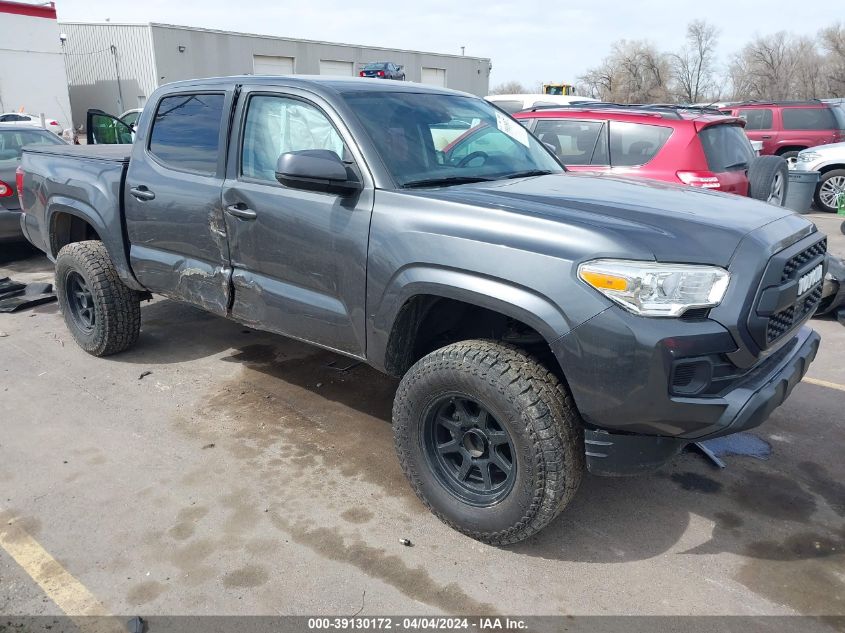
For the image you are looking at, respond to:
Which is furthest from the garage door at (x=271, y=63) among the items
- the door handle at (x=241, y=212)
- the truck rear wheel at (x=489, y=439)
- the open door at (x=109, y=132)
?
the truck rear wheel at (x=489, y=439)

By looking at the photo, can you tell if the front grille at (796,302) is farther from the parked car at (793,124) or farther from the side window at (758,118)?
the side window at (758,118)

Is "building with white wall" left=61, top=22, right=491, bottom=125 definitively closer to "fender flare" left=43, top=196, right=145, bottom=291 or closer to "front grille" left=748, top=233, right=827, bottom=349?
A: "fender flare" left=43, top=196, right=145, bottom=291

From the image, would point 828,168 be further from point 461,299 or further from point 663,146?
point 461,299

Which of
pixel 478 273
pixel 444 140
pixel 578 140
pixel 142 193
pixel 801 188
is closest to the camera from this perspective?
pixel 478 273

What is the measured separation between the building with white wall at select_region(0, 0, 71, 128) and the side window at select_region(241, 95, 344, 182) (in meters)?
31.6

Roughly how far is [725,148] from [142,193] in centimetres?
560

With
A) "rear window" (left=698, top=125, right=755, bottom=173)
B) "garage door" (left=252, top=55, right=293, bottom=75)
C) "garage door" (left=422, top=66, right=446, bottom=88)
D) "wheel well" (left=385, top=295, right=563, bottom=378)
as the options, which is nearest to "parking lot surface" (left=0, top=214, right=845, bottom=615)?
"wheel well" (left=385, top=295, right=563, bottom=378)

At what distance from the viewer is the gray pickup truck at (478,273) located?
2.44 metres

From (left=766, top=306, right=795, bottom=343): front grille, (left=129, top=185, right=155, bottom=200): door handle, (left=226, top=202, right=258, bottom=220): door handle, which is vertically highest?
(left=129, top=185, right=155, bottom=200): door handle

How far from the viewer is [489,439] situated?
287 cm

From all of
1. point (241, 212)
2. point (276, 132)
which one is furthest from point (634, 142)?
point (241, 212)

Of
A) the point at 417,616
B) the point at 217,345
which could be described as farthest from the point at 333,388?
the point at 417,616

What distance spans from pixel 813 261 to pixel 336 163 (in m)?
2.12

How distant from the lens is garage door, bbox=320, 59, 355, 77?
134 feet
